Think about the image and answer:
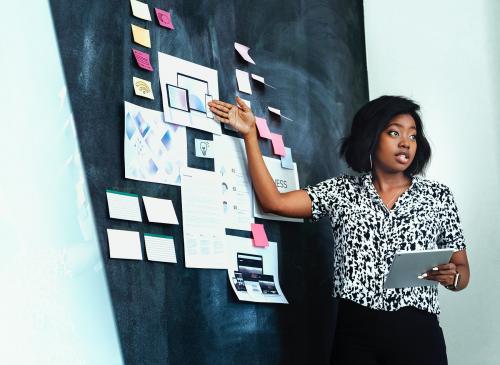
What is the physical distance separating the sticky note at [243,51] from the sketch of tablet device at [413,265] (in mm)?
1005

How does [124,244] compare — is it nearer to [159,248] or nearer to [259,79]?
[159,248]

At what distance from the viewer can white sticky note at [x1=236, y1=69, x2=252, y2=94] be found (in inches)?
119

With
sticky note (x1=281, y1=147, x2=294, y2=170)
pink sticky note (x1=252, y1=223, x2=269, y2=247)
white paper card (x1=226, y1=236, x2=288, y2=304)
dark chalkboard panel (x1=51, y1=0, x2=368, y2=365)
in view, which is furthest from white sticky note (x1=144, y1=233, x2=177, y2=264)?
sticky note (x1=281, y1=147, x2=294, y2=170)

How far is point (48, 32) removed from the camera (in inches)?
90.4

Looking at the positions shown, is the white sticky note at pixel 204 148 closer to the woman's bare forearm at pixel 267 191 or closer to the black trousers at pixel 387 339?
the woman's bare forearm at pixel 267 191

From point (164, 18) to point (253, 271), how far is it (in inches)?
36.9

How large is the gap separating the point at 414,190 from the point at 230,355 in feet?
2.86

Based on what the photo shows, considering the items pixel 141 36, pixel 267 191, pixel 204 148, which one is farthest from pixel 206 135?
pixel 141 36

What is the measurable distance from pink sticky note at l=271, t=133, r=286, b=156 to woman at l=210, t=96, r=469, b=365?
0.82 feet

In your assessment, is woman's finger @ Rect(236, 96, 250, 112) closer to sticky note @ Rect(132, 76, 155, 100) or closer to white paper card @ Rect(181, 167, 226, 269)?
white paper card @ Rect(181, 167, 226, 269)

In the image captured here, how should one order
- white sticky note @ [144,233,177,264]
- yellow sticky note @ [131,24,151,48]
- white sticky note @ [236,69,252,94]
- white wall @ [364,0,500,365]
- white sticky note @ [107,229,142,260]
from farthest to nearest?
white wall @ [364,0,500,365], white sticky note @ [236,69,252,94], yellow sticky note @ [131,24,151,48], white sticky note @ [144,233,177,264], white sticky note @ [107,229,142,260]

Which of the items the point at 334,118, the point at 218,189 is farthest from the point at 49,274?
the point at 334,118

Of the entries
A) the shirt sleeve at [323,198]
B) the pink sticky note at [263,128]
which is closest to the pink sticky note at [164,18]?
the pink sticky note at [263,128]

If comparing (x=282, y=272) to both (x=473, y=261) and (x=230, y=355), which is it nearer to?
(x=230, y=355)
